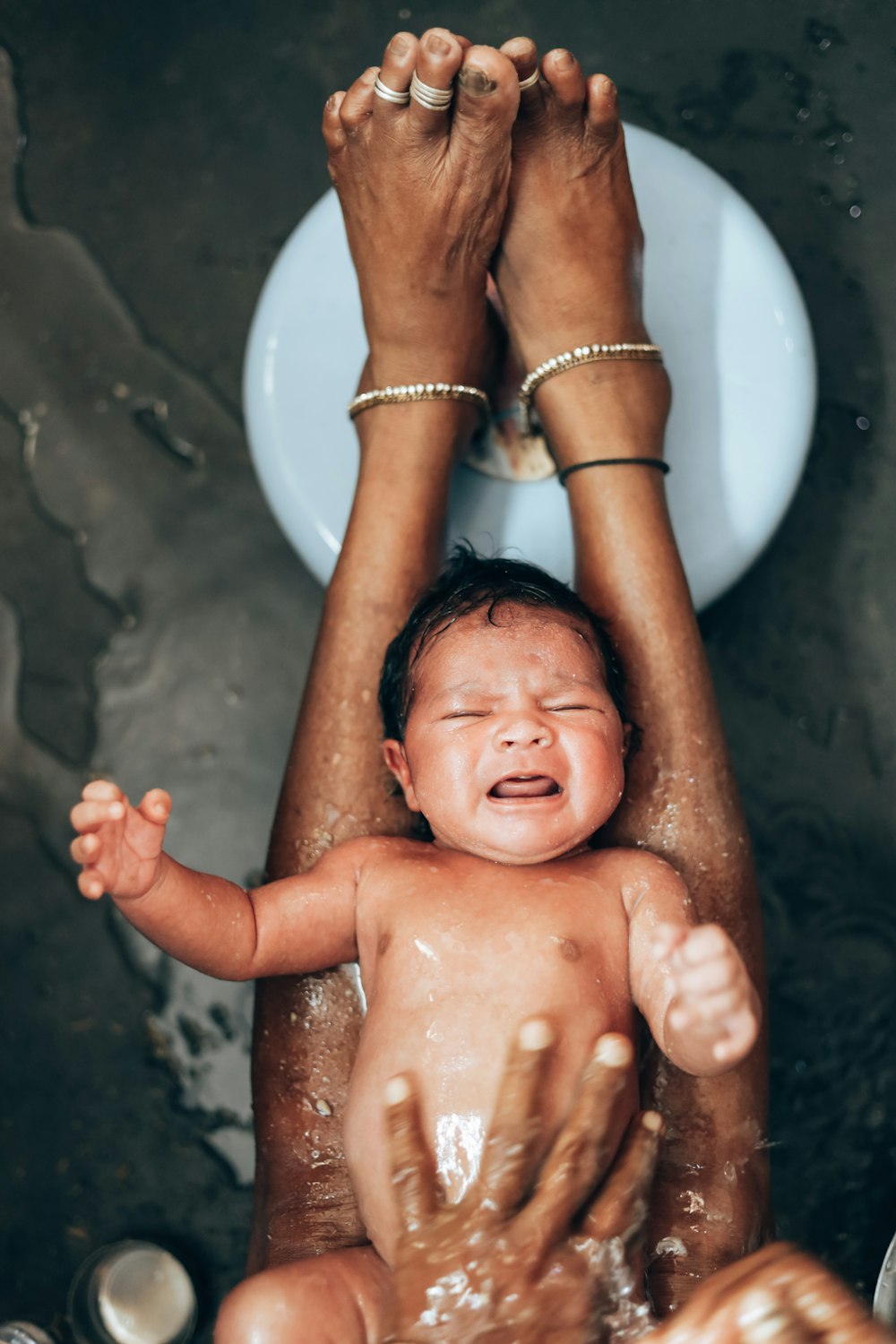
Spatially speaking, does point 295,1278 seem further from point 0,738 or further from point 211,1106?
point 0,738

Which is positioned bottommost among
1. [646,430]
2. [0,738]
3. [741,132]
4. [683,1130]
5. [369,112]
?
[683,1130]

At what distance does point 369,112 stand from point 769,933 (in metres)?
1.28

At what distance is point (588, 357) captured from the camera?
1379 mm

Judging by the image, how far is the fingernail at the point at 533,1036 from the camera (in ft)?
3.22

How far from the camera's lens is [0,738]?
74.2 inches

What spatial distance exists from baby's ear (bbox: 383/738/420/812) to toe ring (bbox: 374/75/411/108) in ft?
2.23

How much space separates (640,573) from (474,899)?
41 centimetres

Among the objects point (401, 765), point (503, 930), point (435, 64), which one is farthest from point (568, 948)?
point (435, 64)

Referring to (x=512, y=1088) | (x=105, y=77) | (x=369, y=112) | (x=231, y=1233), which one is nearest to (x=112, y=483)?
(x=105, y=77)

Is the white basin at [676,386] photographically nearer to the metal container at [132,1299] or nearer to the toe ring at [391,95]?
the toe ring at [391,95]

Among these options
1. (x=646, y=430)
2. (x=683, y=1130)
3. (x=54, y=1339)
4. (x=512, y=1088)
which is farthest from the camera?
(x=54, y=1339)

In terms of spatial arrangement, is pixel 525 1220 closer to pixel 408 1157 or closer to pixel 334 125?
pixel 408 1157

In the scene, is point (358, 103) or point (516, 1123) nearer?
point (516, 1123)

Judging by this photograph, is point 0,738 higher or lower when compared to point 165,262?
lower
